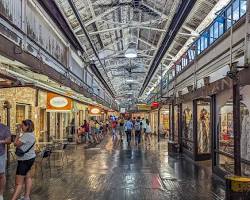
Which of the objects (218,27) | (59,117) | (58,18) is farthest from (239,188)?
(59,117)

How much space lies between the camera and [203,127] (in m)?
15.0

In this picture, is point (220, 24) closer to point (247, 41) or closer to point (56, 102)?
point (247, 41)

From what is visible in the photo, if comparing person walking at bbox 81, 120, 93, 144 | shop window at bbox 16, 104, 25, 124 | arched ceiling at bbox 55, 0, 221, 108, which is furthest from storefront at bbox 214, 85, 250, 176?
person walking at bbox 81, 120, 93, 144

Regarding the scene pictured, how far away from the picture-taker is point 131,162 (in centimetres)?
1434

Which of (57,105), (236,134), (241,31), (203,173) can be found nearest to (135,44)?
(57,105)

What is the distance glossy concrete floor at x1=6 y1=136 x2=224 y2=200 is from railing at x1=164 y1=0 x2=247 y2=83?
3.81 metres

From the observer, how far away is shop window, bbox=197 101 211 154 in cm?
1477

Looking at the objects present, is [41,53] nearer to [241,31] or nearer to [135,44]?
[241,31]

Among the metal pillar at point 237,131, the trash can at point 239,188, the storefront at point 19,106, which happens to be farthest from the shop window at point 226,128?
the storefront at point 19,106

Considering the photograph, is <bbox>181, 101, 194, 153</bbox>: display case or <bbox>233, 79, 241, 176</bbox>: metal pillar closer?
<bbox>233, 79, 241, 176</bbox>: metal pillar

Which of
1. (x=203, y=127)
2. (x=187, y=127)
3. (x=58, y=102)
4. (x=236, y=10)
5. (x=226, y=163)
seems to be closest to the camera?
(x=236, y=10)

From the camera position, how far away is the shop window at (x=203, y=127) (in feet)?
48.5

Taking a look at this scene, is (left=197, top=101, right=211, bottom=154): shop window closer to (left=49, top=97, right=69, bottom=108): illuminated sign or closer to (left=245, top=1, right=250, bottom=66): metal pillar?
(left=49, top=97, right=69, bottom=108): illuminated sign

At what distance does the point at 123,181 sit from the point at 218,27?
504 centimetres
